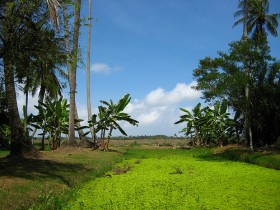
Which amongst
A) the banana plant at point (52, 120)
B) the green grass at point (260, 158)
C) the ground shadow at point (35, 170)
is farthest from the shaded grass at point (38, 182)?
the banana plant at point (52, 120)

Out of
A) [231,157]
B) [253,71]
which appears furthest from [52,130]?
[253,71]

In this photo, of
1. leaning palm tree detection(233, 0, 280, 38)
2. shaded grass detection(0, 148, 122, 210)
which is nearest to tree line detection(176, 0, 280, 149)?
leaning palm tree detection(233, 0, 280, 38)

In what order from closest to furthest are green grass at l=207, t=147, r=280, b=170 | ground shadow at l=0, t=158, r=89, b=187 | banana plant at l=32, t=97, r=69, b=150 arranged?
1. ground shadow at l=0, t=158, r=89, b=187
2. green grass at l=207, t=147, r=280, b=170
3. banana plant at l=32, t=97, r=69, b=150

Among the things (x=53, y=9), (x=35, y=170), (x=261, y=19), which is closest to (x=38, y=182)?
(x=35, y=170)

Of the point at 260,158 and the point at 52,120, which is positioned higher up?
the point at 52,120

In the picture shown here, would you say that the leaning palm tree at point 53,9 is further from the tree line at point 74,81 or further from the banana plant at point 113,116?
the banana plant at point 113,116

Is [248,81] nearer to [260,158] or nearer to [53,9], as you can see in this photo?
[260,158]

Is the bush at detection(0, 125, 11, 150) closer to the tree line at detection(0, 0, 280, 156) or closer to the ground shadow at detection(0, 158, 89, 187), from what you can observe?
the tree line at detection(0, 0, 280, 156)

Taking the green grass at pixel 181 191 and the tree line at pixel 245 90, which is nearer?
the green grass at pixel 181 191

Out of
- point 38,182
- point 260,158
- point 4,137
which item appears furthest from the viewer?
point 4,137

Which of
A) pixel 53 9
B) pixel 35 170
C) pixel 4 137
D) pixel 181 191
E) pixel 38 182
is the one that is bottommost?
pixel 181 191

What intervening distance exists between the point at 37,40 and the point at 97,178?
14.2 feet

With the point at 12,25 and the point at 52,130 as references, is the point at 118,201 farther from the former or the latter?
the point at 52,130

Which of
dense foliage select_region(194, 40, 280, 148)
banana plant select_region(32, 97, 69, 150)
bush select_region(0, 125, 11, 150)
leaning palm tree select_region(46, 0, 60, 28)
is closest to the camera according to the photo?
leaning palm tree select_region(46, 0, 60, 28)
